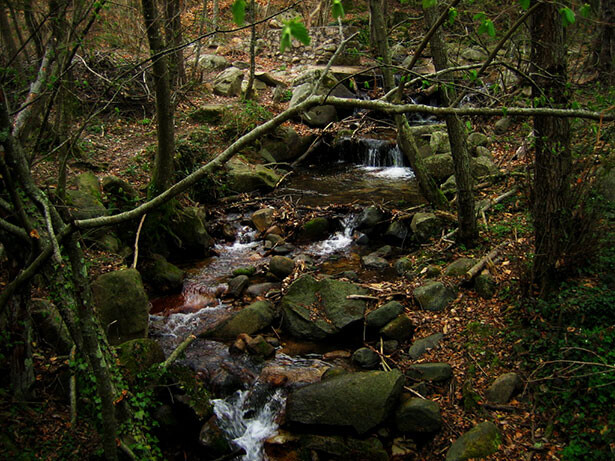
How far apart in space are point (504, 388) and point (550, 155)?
261 cm

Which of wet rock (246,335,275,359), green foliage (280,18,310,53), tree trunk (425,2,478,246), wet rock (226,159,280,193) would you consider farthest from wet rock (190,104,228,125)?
green foliage (280,18,310,53)

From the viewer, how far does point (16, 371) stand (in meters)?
4.09

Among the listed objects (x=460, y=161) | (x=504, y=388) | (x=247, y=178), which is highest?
(x=460, y=161)

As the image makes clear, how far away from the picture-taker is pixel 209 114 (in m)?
14.0

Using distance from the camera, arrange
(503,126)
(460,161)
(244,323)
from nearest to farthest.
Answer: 1. (244,323)
2. (460,161)
3. (503,126)

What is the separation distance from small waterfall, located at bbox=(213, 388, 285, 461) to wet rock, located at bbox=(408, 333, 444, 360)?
1764mm

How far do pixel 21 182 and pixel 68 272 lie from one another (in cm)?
94

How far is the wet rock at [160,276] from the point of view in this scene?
25.7ft

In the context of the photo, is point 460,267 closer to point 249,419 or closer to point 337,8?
point 249,419

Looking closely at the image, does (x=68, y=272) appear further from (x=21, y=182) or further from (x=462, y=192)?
(x=462, y=192)

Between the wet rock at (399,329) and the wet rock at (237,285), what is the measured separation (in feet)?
8.90

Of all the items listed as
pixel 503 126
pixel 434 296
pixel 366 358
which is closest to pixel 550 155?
pixel 434 296

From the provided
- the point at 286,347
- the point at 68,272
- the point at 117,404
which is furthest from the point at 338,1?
the point at 286,347

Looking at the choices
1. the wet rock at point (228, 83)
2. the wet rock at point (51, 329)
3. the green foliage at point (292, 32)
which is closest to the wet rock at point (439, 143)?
the wet rock at point (228, 83)
